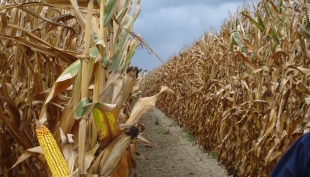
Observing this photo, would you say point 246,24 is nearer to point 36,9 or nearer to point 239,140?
point 239,140

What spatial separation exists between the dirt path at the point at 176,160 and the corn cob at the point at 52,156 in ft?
9.97

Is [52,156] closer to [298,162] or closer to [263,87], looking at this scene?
[298,162]

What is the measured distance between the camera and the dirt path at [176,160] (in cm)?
533

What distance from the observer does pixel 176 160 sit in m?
6.14

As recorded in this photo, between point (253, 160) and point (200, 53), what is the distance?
3545mm

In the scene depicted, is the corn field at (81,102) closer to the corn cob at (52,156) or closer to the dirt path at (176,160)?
the corn cob at (52,156)

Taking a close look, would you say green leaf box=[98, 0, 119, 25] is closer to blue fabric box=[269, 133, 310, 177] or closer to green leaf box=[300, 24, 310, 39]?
blue fabric box=[269, 133, 310, 177]

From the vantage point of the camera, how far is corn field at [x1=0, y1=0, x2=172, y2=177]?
1.15 meters

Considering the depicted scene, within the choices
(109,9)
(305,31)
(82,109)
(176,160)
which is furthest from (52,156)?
(176,160)

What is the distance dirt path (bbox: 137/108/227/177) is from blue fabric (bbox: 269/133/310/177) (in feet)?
9.87

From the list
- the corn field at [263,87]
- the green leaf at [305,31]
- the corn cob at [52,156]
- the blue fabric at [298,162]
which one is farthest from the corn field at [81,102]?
the green leaf at [305,31]

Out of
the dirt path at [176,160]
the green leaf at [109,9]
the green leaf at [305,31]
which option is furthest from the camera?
the dirt path at [176,160]

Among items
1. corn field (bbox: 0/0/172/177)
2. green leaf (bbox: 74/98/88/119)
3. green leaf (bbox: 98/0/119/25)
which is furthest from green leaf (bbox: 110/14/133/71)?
green leaf (bbox: 74/98/88/119)

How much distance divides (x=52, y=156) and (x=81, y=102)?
7.2 inches
